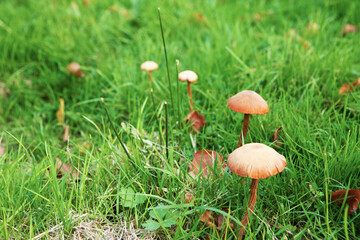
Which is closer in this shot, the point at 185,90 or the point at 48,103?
the point at 185,90

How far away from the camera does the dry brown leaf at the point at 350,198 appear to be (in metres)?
1.65

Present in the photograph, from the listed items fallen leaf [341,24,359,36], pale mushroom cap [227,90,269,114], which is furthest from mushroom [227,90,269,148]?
fallen leaf [341,24,359,36]

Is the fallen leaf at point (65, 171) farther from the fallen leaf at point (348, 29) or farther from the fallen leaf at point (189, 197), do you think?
the fallen leaf at point (348, 29)

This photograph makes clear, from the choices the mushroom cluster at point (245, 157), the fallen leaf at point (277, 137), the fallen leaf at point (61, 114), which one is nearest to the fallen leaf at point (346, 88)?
the fallen leaf at point (277, 137)

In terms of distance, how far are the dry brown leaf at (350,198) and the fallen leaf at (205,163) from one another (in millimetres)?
606

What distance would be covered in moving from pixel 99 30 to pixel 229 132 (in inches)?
87.3

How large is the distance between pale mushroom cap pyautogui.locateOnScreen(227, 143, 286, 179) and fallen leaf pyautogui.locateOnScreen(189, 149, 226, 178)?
374mm

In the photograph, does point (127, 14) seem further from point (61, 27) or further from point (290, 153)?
point (290, 153)

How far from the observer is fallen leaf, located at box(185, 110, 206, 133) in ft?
7.76

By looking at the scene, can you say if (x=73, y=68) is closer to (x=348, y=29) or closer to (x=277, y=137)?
(x=277, y=137)

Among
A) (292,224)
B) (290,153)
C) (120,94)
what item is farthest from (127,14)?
(292,224)

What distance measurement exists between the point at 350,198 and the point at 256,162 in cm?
65

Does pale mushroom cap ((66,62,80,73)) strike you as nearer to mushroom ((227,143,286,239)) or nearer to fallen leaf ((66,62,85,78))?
fallen leaf ((66,62,85,78))

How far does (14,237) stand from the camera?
1652mm
